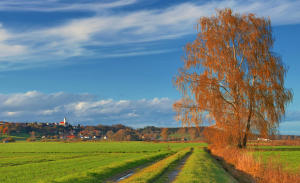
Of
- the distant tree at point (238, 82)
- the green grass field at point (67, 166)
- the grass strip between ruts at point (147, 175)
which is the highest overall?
the distant tree at point (238, 82)

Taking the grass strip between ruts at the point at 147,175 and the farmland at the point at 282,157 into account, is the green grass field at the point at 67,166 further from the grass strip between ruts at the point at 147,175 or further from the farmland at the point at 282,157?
the farmland at the point at 282,157

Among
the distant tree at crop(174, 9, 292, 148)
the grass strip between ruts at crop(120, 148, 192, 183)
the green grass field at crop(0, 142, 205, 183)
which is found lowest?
the green grass field at crop(0, 142, 205, 183)

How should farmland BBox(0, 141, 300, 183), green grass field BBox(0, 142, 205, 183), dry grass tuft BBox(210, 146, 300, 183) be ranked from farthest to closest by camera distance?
green grass field BBox(0, 142, 205, 183) < farmland BBox(0, 141, 300, 183) < dry grass tuft BBox(210, 146, 300, 183)

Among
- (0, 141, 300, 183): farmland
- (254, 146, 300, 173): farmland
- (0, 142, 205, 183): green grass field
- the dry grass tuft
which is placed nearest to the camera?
the dry grass tuft

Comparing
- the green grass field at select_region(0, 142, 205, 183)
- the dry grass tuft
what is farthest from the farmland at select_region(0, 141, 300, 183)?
the dry grass tuft

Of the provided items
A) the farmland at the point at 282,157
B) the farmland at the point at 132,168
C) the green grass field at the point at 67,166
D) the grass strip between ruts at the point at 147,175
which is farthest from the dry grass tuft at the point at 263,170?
the green grass field at the point at 67,166

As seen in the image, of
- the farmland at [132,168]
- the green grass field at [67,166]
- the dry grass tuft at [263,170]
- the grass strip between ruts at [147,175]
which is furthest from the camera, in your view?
the green grass field at [67,166]

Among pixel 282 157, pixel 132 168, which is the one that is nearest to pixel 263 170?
pixel 132 168

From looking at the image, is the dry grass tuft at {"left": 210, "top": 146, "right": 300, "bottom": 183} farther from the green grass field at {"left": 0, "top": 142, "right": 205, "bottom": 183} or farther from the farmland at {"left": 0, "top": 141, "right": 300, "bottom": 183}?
the green grass field at {"left": 0, "top": 142, "right": 205, "bottom": 183}

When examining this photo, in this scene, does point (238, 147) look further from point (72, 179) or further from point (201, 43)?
point (72, 179)

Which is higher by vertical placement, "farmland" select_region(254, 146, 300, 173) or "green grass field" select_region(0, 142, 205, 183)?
"farmland" select_region(254, 146, 300, 173)

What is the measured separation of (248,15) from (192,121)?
1313 centimetres

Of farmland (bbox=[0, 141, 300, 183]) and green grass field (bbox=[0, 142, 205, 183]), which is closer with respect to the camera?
farmland (bbox=[0, 141, 300, 183])

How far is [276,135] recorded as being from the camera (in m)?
35.9
